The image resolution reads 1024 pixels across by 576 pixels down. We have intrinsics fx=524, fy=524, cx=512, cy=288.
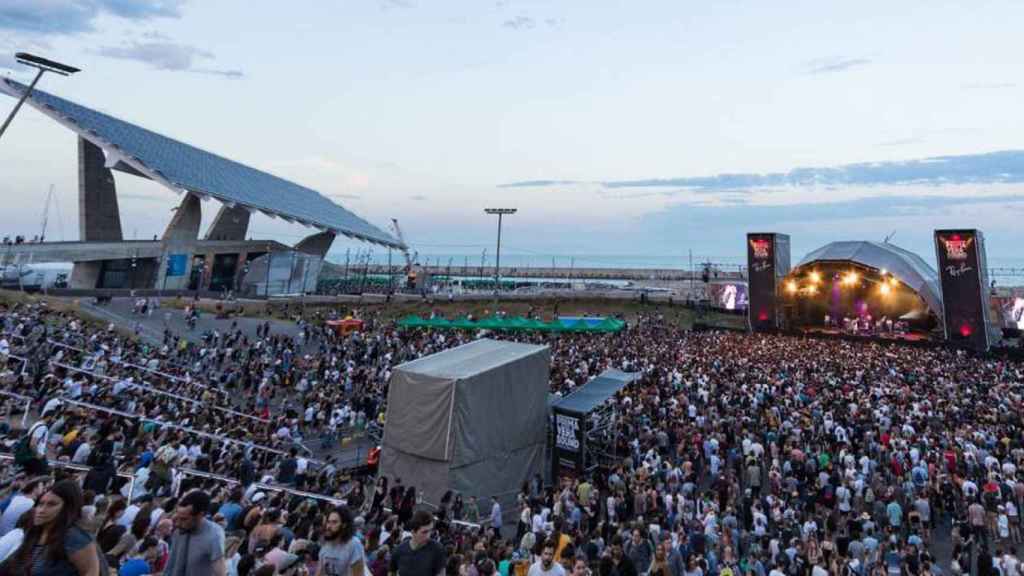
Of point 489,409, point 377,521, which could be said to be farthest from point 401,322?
point 377,521

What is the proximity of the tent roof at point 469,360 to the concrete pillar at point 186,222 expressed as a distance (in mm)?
48566

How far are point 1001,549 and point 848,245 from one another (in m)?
41.1

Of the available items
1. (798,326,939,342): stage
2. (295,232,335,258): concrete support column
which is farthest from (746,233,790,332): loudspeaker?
(295,232,335,258): concrete support column

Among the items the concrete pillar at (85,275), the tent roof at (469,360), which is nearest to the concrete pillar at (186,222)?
the concrete pillar at (85,275)

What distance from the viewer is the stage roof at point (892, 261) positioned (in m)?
40.4

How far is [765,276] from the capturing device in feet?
144

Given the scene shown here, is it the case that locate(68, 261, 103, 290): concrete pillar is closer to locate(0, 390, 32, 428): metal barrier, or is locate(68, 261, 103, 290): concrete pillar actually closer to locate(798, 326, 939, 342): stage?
locate(0, 390, 32, 428): metal barrier

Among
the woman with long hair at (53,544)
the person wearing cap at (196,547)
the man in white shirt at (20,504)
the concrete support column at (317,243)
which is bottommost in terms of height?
the man in white shirt at (20,504)

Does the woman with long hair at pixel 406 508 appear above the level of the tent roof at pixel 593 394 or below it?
below

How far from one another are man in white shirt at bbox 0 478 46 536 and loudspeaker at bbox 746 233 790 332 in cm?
→ 4563

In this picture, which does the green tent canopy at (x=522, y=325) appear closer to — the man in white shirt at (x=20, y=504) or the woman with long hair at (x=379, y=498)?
the woman with long hair at (x=379, y=498)

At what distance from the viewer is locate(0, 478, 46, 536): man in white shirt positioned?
543cm

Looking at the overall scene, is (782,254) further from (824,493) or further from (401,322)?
(824,493)

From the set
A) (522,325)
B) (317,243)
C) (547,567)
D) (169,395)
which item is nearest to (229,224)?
(317,243)
